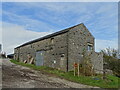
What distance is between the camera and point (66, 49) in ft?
56.4

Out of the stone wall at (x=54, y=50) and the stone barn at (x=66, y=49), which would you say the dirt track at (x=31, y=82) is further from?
the stone wall at (x=54, y=50)

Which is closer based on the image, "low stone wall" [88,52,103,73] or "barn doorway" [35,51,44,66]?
"low stone wall" [88,52,103,73]

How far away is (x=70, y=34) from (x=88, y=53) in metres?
4.34

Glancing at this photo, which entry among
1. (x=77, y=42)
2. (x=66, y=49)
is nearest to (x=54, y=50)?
(x=66, y=49)

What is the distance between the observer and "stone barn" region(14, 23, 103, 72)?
17.3 meters

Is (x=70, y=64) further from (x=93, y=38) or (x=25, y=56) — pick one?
(x=25, y=56)

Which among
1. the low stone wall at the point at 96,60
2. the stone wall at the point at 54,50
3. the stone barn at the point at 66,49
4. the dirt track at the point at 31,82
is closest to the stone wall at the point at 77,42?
the stone barn at the point at 66,49

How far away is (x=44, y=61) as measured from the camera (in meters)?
20.8

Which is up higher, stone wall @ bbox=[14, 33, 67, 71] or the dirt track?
stone wall @ bbox=[14, 33, 67, 71]

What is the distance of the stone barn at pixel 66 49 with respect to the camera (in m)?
17.3

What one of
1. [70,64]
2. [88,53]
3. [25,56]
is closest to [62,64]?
[70,64]

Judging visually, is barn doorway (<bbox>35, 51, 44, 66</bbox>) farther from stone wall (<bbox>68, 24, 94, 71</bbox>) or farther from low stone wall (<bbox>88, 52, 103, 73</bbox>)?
low stone wall (<bbox>88, 52, 103, 73</bbox>)

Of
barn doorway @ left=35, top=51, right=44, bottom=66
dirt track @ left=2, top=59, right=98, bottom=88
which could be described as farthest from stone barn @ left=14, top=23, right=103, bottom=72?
dirt track @ left=2, top=59, right=98, bottom=88

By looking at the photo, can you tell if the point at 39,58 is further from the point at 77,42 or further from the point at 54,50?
the point at 77,42
